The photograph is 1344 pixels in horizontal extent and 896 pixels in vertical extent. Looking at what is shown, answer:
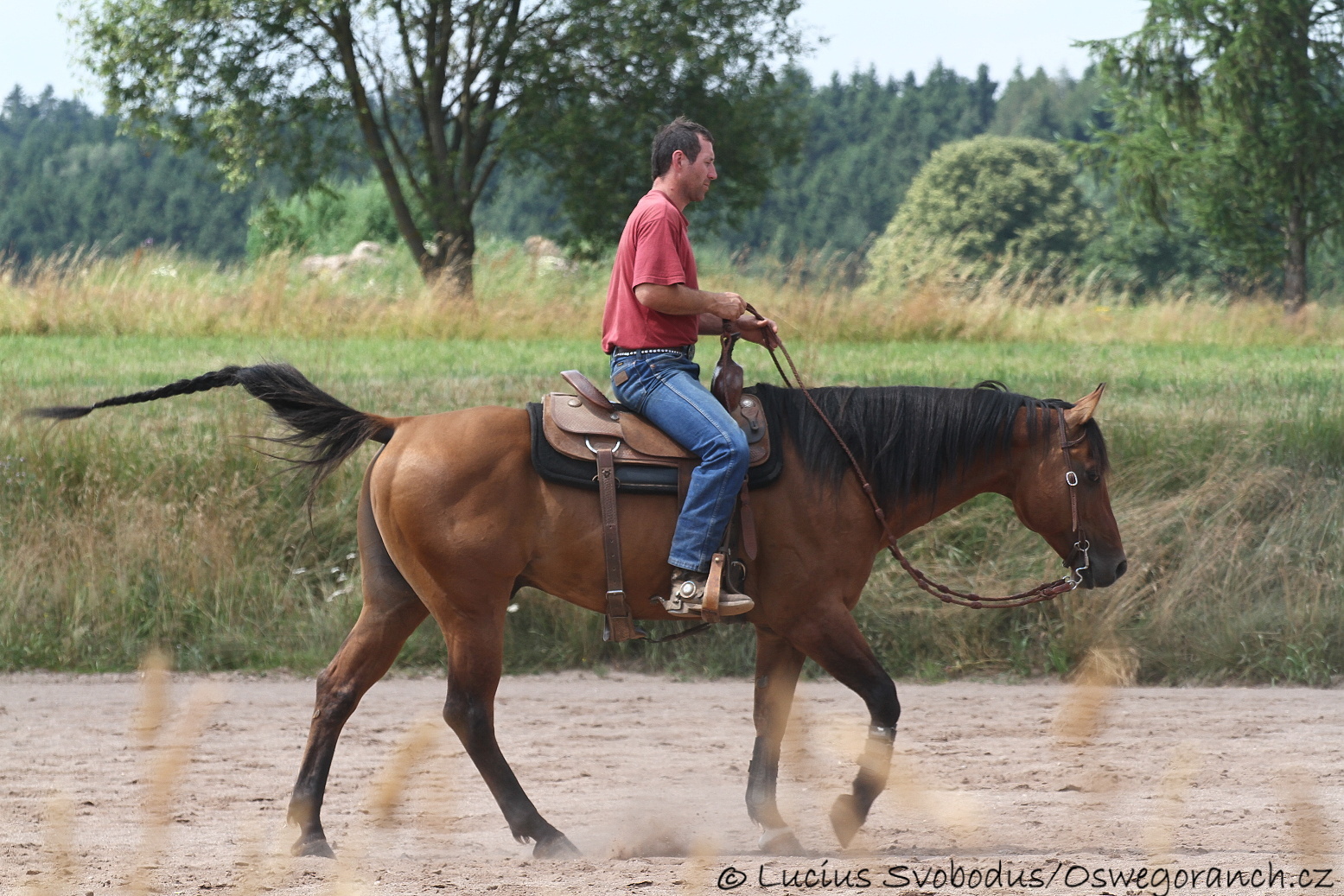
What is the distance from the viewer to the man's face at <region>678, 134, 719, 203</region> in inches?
203

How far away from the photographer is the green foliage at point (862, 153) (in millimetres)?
80750

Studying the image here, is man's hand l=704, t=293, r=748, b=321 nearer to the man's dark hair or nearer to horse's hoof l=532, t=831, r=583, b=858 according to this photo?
the man's dark hair

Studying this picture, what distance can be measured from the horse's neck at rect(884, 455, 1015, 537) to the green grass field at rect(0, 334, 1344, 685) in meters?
3.36

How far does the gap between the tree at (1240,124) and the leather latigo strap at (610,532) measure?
23791mm

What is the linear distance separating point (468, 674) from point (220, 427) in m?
5.37

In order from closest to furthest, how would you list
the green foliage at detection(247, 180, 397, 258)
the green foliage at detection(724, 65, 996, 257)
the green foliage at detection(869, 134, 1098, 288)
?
the green foliage at detection(247, 180, 397, 258) → the green foliage at detection(869, 134, 1098, 288) → the green foliage at detection(724, 65, 996, 257)

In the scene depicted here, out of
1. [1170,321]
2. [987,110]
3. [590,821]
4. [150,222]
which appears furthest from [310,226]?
[987,110]

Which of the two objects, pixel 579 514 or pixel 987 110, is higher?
pixel 987 110

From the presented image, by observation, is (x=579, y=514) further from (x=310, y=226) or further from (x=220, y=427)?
(x=310, y=226)

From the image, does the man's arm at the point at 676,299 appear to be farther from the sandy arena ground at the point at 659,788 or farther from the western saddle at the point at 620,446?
the sandy arena ground at the point at 659,788

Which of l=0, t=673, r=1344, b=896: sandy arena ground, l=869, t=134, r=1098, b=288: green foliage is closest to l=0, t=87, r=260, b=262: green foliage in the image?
l=869, t=134, r=1098, b=288: green foliage

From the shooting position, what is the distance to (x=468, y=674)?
513 centimetres

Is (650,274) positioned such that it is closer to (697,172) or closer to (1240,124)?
(697,172)

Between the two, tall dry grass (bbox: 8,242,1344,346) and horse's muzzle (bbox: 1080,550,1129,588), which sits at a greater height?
tall dry grass (bbox: 8,242,1344,346)
